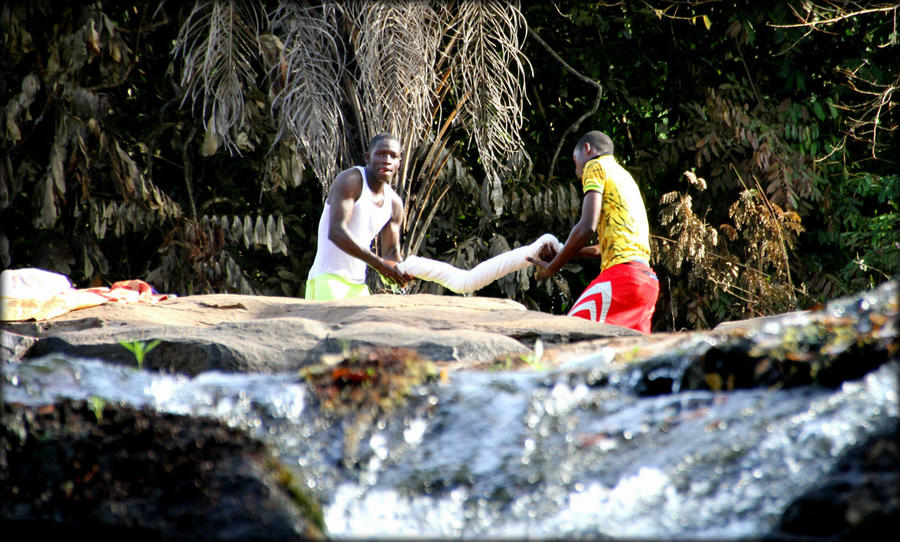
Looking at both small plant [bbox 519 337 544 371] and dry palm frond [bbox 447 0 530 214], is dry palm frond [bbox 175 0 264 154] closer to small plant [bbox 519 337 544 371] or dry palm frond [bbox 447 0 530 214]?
dry palm frond [bbox 447 0 530 214]

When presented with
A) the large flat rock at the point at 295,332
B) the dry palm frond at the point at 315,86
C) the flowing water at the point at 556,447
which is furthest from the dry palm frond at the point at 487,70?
the flowing water at the point at 556,447

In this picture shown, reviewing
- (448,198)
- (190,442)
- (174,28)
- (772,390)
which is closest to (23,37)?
(174,28)

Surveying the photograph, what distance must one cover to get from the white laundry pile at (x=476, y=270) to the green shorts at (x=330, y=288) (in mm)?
382

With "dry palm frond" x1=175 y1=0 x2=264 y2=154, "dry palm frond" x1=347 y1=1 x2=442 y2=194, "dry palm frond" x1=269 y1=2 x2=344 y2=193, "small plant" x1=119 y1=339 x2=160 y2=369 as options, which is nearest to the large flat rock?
"small plant" x1=119 y1=339 x2=160 y2=369

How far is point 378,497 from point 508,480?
302mm

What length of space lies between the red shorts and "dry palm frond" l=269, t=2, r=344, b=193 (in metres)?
2.33

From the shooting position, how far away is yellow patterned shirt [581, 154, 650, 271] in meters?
5.27

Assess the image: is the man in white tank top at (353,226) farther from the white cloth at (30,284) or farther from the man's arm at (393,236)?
the white cloth at (30,284)

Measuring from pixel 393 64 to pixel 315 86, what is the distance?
623mm

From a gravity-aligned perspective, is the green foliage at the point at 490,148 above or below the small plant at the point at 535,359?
above

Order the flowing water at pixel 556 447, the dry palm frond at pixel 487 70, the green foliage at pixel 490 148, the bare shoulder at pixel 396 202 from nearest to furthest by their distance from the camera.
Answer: the flowing water at pixel 556 447
the bare shoulder at pixel 396 202
the dry palm frond at pixel 487 70
the green foliage at pixel 490 148

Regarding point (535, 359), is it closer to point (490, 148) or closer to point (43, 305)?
point (43, 305)

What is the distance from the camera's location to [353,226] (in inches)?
227

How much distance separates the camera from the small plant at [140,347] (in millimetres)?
3403
